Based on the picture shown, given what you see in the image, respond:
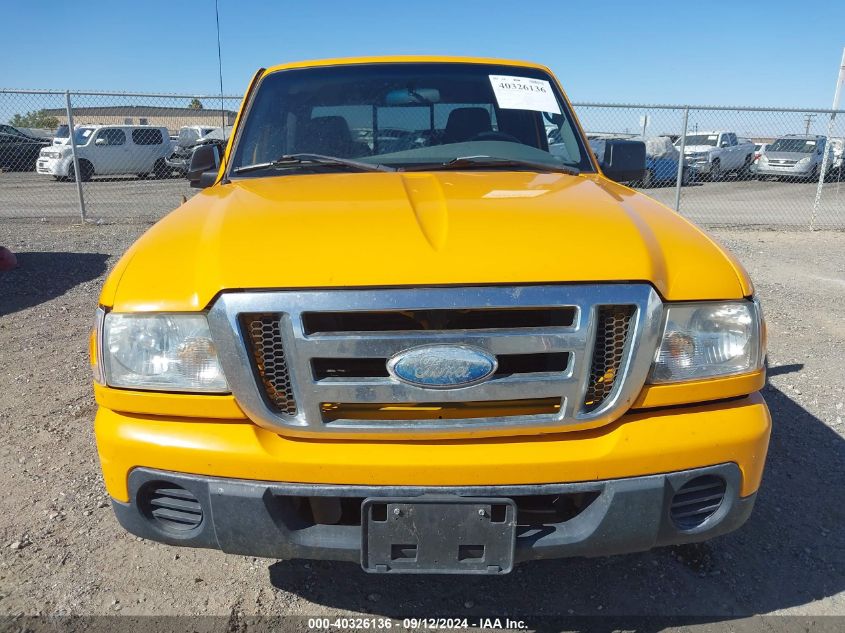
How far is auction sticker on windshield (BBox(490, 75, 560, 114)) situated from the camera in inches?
131

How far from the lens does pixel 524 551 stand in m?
1.89

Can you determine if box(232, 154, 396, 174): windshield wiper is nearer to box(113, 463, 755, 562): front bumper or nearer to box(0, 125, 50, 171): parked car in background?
box(113, 463, 755, 562): front bumper

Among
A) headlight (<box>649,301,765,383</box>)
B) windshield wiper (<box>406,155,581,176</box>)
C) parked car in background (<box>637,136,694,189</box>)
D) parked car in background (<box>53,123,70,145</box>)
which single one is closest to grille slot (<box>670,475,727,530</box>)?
headlight (<box>649,301,765,383</box>)

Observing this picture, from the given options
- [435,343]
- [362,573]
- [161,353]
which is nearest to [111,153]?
[362,573]

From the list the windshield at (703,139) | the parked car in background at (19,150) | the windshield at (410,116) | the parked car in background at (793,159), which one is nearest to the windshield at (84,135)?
the parked car in background at (19,150)

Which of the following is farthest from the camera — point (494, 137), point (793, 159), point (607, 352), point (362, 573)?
point (793, 159)

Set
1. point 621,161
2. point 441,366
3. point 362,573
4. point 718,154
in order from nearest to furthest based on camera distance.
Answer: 1. point 441,366
2. point 362,573
3. point 621,161
4. point 718,154

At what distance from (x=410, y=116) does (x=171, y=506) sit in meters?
2.15

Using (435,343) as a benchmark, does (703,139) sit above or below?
below

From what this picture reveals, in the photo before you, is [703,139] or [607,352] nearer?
[607,352]

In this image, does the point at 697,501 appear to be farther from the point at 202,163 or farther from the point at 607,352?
the point at 202,163

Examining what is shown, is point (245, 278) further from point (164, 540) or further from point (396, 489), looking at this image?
point (164, 540)

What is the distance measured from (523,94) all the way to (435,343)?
2.06 m

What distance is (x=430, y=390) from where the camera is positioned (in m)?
1.79
